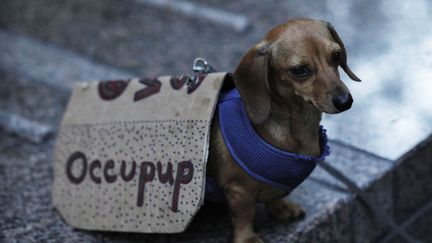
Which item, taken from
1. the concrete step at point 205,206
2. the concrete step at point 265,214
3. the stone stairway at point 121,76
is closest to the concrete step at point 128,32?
the stone stairway at point 121,76

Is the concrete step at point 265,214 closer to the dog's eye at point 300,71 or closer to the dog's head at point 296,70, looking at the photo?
the dog's head at point 296,70

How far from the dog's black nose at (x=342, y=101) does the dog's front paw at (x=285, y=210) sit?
24.4 inches

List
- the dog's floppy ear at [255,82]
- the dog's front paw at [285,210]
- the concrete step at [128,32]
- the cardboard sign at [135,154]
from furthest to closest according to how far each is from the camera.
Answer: the concrete step at [128,32] → the dog's front paw at [285,210] → the cardboard sign at [135,154] → the dog's floppy ear at [255,82]

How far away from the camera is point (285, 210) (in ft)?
7.73

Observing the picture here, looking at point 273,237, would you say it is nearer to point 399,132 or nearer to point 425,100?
point 399,132

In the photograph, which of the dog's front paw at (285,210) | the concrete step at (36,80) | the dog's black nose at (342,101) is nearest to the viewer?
the dog's black nose at (342,101)

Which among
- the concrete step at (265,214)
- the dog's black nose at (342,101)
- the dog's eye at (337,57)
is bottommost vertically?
the concrete step at (265,214)

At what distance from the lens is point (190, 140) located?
213 cm

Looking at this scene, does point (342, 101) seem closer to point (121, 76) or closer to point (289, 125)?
point (289, 125)

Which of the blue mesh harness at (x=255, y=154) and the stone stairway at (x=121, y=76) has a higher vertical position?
the blue mesh harness at (x=255, y=154)

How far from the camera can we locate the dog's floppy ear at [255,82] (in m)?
1.97

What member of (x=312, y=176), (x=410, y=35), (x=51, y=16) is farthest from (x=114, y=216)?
(x=51, y=16)

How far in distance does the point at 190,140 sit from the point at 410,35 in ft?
4.92

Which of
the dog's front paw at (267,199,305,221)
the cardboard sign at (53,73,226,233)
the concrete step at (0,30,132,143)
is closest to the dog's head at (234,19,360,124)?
the cardboard sign at (53,73,226,233)
